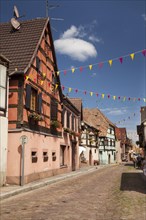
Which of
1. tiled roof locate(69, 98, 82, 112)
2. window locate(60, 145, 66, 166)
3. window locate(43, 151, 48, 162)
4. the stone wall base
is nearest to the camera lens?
the stone wall base

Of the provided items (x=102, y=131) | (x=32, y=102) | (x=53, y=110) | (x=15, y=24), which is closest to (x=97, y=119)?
(x=102, y=131)

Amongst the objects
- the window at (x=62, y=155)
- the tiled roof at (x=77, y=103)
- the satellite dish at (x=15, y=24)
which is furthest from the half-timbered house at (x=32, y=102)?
the tiled roof at (x=77, y=103)

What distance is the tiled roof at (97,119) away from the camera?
179 ft

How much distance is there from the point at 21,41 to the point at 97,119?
130ft

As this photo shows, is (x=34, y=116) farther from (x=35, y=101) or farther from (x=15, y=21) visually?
(x=15, y=21)

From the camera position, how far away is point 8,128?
14.8 metres

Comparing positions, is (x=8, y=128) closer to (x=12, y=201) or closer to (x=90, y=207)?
(x=12, y=201)

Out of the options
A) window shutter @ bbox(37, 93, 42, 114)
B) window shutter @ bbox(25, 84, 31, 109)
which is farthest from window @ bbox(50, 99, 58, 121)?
window shutter @ bbox(25, 84, 31, 109)

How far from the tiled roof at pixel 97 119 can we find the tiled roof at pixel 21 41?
35.1 m

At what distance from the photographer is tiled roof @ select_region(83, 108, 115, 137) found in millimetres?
54500

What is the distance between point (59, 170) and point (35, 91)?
25.1 ft

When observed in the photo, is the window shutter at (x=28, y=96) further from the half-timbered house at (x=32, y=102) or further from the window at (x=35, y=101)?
the window at (x=35, y=101)

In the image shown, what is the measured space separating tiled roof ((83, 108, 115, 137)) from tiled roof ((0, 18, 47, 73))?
3510 cm

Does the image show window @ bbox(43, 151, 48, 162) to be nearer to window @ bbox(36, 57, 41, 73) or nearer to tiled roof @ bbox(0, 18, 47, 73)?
window @ bbox(36, 57, 41, 73)
